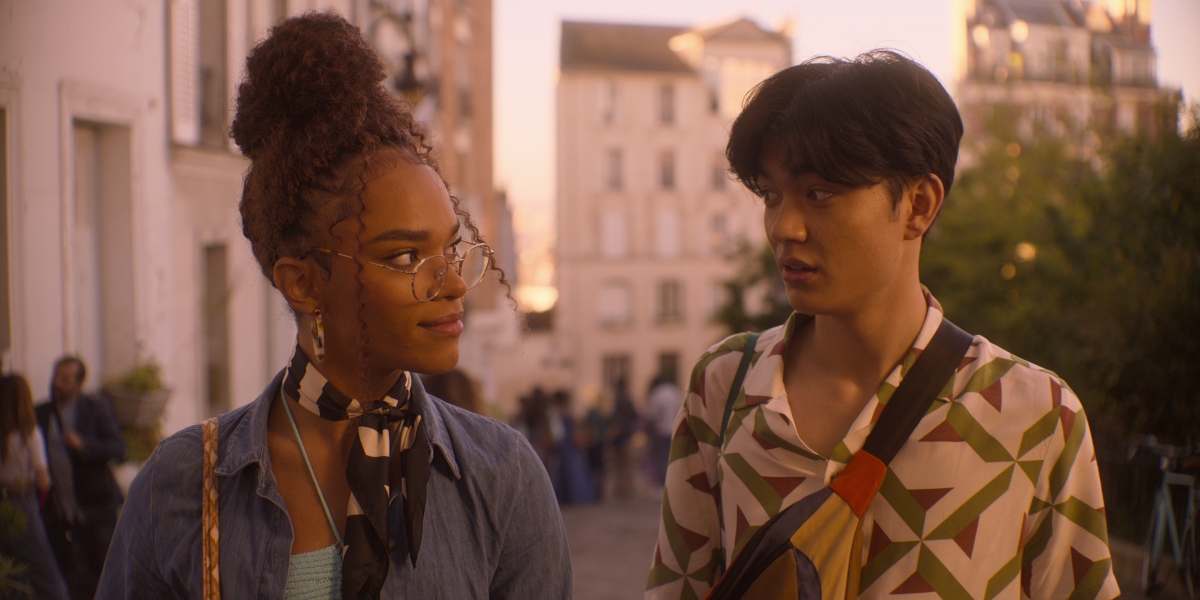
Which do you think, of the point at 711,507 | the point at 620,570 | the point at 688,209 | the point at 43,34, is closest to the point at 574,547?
the point at 620,570

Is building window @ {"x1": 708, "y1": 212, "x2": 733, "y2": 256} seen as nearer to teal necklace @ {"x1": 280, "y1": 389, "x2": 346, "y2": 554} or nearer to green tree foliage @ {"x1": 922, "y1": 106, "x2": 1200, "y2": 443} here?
green tree foliage @ {"x1": 922, "y1": 106, "x2": 1200, "y2": 443}

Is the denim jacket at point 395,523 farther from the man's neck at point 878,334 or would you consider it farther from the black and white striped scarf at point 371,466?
the man's neck at point 878,334

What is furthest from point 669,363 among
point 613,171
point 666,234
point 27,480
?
point 27,480

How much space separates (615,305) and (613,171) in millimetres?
6004

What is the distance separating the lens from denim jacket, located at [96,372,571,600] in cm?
168

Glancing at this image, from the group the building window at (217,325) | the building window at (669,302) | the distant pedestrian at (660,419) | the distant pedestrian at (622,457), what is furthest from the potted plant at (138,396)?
the building window at (669,302)

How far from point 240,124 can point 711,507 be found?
50.9 inches

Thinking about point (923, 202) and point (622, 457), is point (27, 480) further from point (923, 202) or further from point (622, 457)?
point (622, 457)

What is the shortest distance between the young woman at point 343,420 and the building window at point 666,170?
133 feet

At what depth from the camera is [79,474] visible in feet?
13.9

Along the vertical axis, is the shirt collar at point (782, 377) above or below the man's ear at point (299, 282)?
below

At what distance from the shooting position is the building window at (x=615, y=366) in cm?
4147

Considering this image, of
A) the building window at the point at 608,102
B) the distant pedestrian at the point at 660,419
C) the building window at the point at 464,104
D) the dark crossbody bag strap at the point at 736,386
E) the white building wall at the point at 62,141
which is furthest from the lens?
the building window at the point at 608,102

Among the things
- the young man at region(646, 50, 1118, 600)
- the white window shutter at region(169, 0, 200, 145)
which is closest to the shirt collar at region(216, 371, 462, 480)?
the young man at region(646, 50, 1118, 600)
